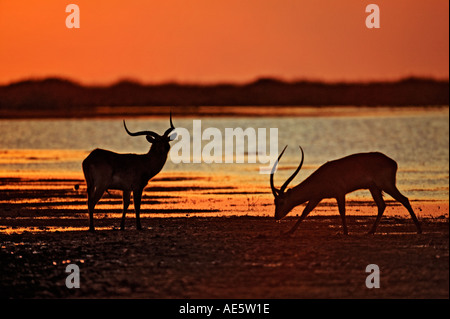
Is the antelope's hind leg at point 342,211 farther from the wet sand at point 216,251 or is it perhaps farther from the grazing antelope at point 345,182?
the wet sand at point 216,251

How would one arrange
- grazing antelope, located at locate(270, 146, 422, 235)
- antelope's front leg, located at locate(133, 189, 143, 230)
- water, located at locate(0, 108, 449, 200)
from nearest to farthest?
grazing antelope, located at locate(270, 146, 422, 235), antelope's front leg, located at locate(133, 189, 143, 230), water, located at locate(0, 108, 449, 200)

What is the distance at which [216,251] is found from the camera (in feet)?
49.6

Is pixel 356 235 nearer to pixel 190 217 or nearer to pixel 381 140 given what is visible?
pixel 190 217

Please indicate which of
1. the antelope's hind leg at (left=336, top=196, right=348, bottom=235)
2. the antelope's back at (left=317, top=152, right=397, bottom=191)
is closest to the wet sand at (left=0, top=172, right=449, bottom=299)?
the antelope's hind leg at (left=336, top=196, right=348, bottom=235)

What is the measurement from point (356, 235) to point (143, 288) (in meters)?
5.13

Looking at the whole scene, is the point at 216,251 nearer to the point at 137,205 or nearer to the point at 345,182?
the point at 345,182

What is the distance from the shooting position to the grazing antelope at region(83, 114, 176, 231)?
18109 mm

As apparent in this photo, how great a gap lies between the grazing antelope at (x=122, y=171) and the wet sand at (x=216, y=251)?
1.64 feet

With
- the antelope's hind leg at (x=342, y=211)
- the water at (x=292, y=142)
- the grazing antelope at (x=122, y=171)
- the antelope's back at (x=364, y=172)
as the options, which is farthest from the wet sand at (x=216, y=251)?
the water at (x=292, y=142)

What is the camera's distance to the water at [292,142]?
29.5 metres

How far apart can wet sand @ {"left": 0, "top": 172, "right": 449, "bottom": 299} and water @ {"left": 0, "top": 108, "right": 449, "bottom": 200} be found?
4.71 metres

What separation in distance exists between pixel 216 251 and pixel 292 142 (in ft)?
102

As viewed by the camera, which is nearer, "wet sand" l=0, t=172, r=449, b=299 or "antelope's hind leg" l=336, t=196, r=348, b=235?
"wet sand" l=0, t=172, r=449, b=299

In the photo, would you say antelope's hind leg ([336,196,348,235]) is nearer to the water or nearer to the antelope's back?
the antelope's back
